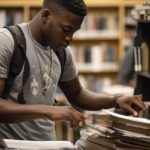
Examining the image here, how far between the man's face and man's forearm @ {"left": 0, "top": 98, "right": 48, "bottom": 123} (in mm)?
345

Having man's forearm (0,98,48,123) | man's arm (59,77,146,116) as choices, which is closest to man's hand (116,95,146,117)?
man's arm (59,77,146,116)

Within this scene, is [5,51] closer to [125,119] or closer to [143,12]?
[125,119]

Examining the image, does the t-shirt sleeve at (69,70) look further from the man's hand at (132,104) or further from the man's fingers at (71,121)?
the man's fingers at (71,121)

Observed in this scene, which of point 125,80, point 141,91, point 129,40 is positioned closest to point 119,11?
point 129,40

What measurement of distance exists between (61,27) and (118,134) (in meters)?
0.48

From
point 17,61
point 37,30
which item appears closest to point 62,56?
point 37,30

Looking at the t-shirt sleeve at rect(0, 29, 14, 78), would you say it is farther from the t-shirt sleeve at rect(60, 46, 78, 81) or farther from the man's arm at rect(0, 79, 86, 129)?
the t-shirt sleeve at rect(60, 46, 78, 81)

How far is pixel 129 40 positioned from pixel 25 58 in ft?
10.1

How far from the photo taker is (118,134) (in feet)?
2.97

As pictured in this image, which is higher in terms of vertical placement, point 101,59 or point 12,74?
point 12,74

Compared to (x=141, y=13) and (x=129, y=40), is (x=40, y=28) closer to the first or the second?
(x=141, y=13)

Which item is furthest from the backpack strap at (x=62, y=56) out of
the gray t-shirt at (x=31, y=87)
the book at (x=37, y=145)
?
the book at (x=37, y=145)

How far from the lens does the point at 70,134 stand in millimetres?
3268

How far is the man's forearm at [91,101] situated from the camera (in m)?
1.30
